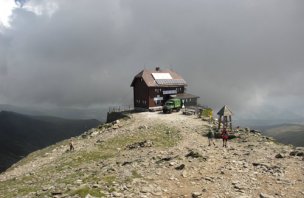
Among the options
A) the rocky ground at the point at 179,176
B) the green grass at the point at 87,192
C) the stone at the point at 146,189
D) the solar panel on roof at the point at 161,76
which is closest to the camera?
the green grass at the point at 87,192

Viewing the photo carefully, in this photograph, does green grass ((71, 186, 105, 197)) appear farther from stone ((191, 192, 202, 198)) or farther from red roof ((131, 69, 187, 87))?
red roof ((131, 69, 187, 87))

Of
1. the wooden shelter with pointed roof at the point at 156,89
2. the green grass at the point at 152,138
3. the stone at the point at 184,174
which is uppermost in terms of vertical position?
the wooden shelter with pointed roof at the point at 156,89

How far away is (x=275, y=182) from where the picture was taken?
2527 centimetres

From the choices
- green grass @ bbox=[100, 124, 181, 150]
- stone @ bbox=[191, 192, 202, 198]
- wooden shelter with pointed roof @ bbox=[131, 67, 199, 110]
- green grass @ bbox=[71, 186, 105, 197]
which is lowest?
green grass @ bbox=[71, 186, 105, 197]

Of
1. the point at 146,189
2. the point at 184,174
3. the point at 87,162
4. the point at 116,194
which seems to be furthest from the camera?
the point at 87,162

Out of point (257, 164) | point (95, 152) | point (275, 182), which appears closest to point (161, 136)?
point (95, 152)

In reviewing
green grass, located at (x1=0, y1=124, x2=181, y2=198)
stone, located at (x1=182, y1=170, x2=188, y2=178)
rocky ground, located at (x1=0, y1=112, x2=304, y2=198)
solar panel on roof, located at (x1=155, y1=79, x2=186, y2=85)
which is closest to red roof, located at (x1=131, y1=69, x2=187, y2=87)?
solar panel on roof, located at (x1=155, y1=79, x2=186, y2=85)

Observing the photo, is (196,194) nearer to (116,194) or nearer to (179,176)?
(179,176)

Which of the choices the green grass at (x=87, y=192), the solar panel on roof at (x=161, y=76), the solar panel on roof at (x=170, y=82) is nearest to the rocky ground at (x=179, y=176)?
the green grass at (x=87, y=192)

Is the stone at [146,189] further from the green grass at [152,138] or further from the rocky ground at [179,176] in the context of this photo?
the green grass at [152,138]

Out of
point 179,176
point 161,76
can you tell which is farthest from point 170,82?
point 179,176

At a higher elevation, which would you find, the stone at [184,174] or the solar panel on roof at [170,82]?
the solar panel on roof at [170,82]

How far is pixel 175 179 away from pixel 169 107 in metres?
51.4

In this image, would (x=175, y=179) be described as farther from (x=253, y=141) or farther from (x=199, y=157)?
(x=253, y=141)
